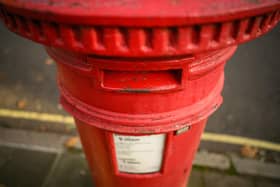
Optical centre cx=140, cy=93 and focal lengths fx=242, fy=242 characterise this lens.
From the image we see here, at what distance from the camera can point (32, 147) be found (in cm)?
276

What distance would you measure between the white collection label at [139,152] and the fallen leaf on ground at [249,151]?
5.25ft

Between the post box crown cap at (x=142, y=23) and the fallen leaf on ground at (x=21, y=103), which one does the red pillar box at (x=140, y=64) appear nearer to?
the post box crown cap at (x=142, y=23)

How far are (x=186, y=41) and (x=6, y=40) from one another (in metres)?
5.07

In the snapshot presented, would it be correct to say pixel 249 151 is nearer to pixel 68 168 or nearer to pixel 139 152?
pixel 139 152

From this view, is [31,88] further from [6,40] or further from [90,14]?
[90,14]

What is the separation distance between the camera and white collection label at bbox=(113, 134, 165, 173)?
1275 millimetres

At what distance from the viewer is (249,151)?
8.83ft

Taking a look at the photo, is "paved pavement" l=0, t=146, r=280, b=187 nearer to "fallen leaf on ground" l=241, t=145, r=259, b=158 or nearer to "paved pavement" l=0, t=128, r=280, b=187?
"paved pavement" l=0, t=128, r=280, b=187

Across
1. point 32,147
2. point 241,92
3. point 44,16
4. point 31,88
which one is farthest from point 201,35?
point 31,88

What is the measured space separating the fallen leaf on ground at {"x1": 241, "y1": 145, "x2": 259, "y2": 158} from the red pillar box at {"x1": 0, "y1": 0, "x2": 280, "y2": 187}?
1.35m

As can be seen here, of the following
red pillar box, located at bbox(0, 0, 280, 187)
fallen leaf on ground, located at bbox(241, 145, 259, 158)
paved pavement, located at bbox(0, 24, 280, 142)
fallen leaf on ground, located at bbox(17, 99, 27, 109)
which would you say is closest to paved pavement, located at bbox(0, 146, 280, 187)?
fallen leaf on ground, located at bbox(241, 145, 259, 158)

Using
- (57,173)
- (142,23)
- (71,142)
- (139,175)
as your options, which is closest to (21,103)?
(71,142)

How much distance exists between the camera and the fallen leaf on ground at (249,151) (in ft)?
8.74

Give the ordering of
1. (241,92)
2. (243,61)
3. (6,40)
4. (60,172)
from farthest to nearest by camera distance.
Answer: (6,40) → (243,61) → (241,92) → (60,172)
